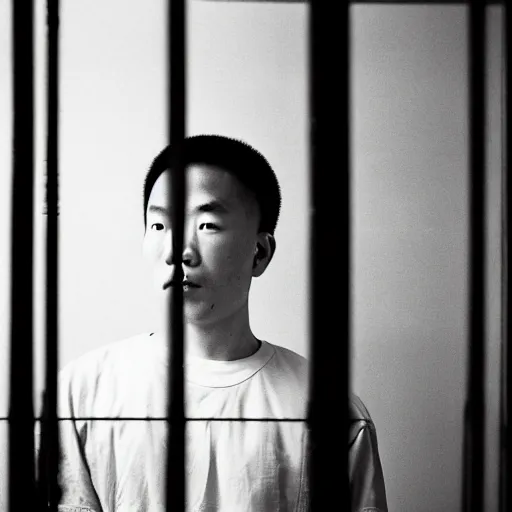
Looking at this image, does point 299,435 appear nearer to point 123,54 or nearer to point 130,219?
point 130,219

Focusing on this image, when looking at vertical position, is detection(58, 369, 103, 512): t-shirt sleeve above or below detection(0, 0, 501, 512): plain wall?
below

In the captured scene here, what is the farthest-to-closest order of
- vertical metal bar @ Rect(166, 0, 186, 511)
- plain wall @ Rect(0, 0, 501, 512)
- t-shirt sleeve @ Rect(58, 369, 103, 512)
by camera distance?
1. plain wall @ Rect(0, 0, 501, 512)
2. t-shirt sleeve @ Rect(58, 369, 103, 512)
3. vertical metal bar @ Rect(166, 0, 186, 511)

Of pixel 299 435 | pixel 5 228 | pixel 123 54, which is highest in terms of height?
pixel 123 54

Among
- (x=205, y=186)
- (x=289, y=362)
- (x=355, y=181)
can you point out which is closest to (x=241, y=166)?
(x=205, y=186)

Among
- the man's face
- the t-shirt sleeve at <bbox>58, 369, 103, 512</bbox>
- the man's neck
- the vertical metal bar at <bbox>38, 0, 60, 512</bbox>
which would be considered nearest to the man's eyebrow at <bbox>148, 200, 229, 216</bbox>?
the man's face

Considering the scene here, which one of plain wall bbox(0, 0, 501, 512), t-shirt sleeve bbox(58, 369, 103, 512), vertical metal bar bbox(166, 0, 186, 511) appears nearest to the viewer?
vertical metal bar bbox(166, 0, 186, 511)

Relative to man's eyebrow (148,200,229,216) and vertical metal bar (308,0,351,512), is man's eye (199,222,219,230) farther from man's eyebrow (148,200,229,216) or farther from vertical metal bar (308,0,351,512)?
vertical metal bar (308,0,351,512)

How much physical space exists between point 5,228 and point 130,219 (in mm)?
196

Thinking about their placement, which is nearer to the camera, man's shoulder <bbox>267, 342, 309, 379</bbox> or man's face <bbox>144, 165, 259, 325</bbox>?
man's face <bbox>144, 165, 259, 325</bbox>

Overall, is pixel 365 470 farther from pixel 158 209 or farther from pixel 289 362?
pixel 158 209

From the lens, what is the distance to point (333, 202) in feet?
1.72

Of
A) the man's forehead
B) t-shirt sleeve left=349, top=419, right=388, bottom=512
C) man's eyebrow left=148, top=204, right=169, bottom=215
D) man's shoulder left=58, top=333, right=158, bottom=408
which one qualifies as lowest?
t-shirt sleeve left=349, top=419, right=388, bottom=512

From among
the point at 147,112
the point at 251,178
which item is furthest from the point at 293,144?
the point at 147,112

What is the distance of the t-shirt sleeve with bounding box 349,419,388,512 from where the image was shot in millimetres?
1145
